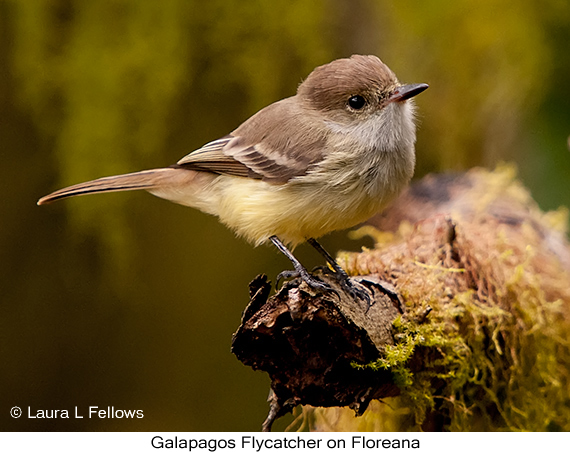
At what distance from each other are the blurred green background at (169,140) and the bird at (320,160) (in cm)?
78

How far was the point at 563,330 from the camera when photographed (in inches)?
94.1

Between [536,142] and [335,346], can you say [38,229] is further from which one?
[536,142]

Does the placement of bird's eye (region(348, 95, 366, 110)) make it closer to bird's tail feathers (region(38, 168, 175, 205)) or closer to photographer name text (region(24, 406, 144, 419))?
bird's tail feathers (region(38, 168, 175, 205))

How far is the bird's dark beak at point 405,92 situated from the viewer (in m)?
2.05

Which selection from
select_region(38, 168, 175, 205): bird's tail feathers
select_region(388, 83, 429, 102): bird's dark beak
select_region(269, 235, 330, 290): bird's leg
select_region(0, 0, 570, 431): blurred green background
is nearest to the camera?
select_region(269, 235, 330, 290): bird's leg

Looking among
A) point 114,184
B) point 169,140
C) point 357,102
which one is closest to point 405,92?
point 357,102

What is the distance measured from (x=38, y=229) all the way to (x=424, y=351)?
222cm

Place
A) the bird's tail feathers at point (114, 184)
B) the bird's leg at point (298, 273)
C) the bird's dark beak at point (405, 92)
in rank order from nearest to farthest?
the bird's leg at point (298, 273), the bird's dark beak at point (405, 92), the bird's tail feathers at point (114, 184)

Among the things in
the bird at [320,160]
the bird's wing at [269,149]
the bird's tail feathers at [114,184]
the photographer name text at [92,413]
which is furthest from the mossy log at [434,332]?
the photographer name text at [92,413]

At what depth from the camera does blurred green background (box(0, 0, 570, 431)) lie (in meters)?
2.95

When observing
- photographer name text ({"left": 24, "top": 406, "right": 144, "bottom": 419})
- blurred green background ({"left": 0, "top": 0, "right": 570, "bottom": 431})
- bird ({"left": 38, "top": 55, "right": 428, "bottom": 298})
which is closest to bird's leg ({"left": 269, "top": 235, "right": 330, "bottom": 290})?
bird ({"left": 38, "top": 55, "right": 428, "bottom": 298})

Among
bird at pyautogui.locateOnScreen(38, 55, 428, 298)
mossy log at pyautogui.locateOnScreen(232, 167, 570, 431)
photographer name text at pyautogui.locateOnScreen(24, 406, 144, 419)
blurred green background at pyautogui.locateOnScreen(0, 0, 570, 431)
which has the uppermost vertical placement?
blurred green background at pyautogui.locateOnScreen(0, 0, 570, 431)

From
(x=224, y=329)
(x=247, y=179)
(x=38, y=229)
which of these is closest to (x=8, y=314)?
(x=38, y=229)

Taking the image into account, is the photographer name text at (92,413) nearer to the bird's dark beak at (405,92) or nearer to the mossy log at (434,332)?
the mossy log at (434,332)
